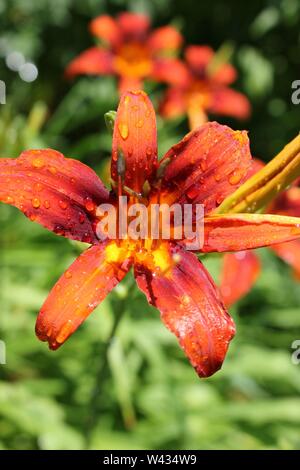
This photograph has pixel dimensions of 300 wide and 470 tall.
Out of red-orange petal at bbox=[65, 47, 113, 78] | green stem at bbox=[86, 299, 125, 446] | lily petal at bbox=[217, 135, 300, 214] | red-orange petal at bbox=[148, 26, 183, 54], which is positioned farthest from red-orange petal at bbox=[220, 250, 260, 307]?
red-orange petal at bbox=[148, 26, 183, 54]

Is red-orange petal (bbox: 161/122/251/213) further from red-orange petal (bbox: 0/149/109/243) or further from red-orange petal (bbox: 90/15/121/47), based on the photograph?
red-orange petal (bbox: 90/15/121/47)

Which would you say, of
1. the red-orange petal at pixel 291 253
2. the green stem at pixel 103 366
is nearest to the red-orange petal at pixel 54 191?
the green stem at pixel 103 366

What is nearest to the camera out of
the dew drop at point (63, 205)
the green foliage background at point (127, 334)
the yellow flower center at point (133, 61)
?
the dew drop at point (63, 205)

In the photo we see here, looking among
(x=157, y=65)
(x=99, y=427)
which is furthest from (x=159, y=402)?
(x=157, y=65)

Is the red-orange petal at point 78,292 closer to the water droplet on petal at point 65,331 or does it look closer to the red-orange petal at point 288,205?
the water droplet on petal at point 65,331

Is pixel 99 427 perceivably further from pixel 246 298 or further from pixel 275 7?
pixel 275 7
